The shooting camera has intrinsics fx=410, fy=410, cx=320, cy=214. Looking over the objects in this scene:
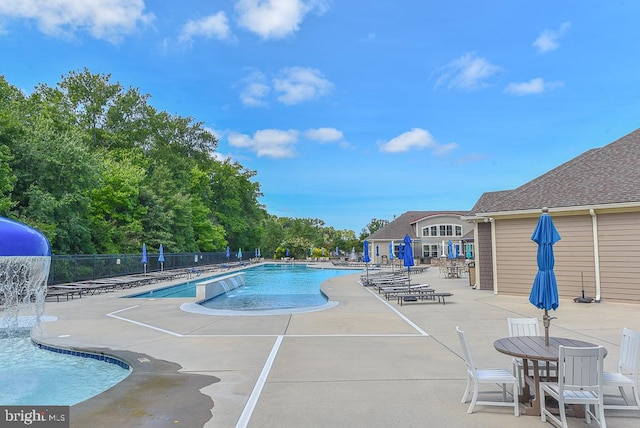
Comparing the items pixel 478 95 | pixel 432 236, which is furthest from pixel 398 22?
pixel 432 236

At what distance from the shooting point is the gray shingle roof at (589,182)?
45.0ft

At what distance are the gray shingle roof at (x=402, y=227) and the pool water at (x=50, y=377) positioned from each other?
3991 cm

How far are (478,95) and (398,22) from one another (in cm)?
933

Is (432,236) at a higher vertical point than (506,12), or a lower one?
lower

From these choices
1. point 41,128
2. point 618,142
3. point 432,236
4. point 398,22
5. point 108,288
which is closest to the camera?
point 618,142

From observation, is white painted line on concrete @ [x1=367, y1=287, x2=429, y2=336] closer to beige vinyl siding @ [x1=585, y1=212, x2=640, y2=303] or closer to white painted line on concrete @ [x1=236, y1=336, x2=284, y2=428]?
white painted line on concrete @ [x1=236, y1=336, x2=284, y2=428]

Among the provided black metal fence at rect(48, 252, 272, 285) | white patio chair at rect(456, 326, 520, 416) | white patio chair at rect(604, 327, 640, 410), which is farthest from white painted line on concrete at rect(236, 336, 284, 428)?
black metal fence at rect(48, 252, 272, 285)

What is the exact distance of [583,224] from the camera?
45.9 feet

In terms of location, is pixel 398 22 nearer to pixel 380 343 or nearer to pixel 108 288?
pixel 380 343

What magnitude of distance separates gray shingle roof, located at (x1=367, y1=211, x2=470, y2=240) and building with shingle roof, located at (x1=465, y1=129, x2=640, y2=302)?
2838cm

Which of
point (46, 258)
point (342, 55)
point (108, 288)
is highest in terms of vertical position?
point (342, 55)

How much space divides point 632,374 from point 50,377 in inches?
337

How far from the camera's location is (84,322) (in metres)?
11.2

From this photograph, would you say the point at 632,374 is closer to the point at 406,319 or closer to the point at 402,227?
the point at 406,319
